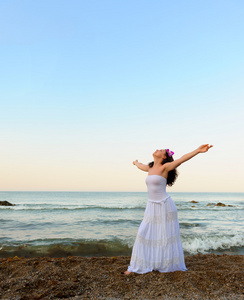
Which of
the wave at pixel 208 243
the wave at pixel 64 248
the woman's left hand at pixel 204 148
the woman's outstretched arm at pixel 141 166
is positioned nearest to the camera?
the woman's left hand at pixel 204 148

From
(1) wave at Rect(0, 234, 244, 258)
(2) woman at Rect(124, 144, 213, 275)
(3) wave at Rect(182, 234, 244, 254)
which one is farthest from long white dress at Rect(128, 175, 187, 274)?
(3) wave at Rect(182, 234, 244, 254)

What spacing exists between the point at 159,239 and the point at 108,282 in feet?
4.09

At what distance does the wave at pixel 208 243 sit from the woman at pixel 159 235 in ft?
14.3

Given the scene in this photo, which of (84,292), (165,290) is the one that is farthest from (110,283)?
(165,290)

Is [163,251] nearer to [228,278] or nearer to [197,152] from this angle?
[228,278]

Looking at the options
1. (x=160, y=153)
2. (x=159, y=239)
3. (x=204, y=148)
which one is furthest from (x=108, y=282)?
(x=204, y=148)

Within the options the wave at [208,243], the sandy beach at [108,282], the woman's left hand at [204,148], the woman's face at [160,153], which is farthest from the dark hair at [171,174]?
the wave at [208,243]

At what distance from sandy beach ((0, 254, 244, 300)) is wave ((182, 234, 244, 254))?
3836 millimetres

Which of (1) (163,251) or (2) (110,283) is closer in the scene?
(2) (110,283)

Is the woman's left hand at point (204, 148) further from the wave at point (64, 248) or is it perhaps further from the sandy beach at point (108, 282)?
the wave at point (64, 248)

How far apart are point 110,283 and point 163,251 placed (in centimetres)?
120

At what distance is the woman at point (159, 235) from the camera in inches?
182

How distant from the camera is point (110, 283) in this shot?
4.07 metres

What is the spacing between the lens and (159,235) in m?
4.68
